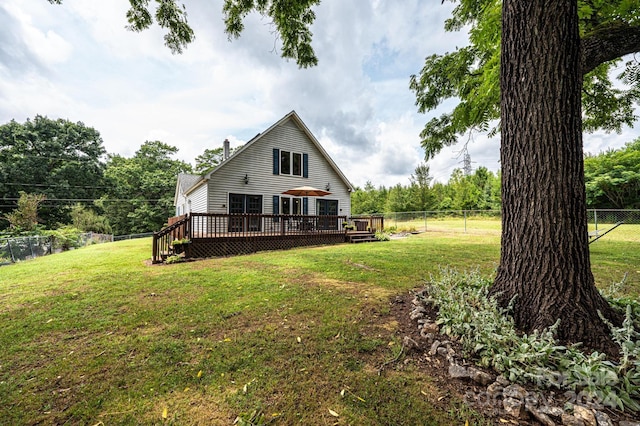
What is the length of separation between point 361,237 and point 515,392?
9.94m

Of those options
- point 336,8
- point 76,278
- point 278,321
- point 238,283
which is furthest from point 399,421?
point 336,8

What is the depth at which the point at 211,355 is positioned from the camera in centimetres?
218

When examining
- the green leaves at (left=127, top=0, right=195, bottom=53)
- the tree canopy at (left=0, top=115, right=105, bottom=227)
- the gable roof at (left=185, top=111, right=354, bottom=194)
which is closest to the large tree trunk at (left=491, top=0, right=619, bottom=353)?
the green leaves at (left=127, top=0, right=195, bottom=53)

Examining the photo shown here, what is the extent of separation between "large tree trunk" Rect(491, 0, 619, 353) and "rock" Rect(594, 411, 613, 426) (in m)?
0.81

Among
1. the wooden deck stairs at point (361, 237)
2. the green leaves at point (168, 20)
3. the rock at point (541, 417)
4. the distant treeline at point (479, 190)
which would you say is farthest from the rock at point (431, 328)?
the distant treeline at point (479, 190)

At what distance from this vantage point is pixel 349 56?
10.1 m

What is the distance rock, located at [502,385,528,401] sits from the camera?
1555mm

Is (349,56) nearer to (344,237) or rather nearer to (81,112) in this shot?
Result: (344,237)

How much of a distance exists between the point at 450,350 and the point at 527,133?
7.13 ft

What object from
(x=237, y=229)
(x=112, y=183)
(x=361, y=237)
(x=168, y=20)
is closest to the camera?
(x=168, y=20)

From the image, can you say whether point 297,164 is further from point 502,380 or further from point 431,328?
point 502,380

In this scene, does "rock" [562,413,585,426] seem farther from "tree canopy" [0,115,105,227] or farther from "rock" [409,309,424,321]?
"tree canopy" [0,115,105,227]

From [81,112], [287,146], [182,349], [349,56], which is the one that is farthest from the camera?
[81,112]

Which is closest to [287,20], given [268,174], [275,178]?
[268,174]
